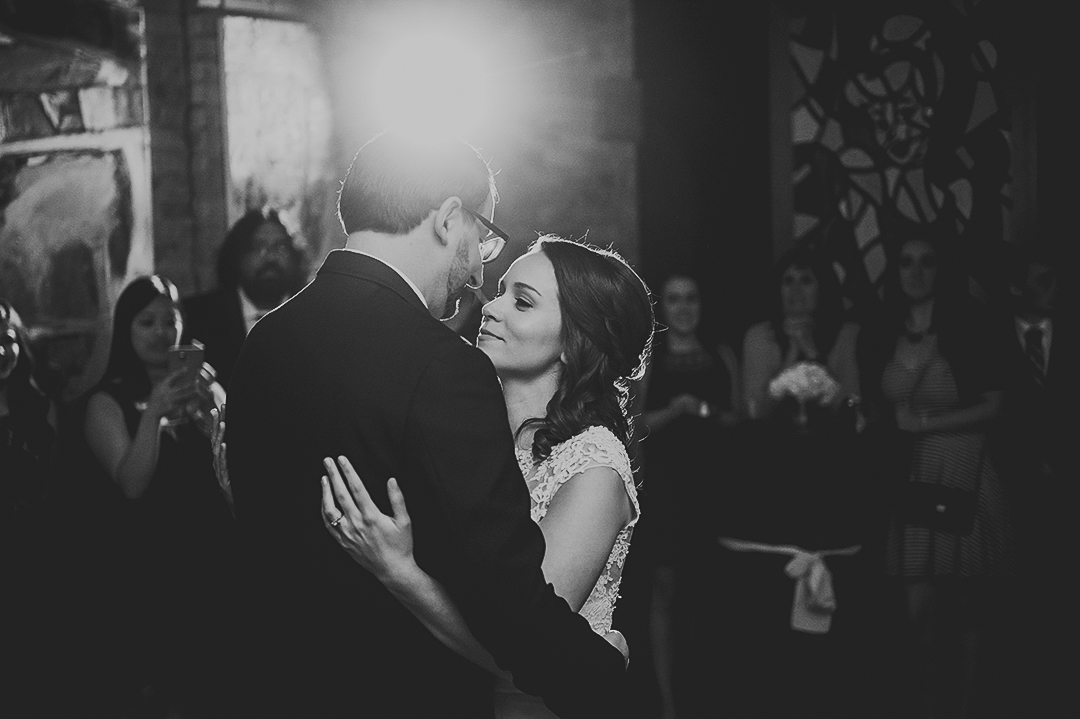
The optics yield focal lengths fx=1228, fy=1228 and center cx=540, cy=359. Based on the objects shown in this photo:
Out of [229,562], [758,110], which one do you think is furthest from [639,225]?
[229,562]

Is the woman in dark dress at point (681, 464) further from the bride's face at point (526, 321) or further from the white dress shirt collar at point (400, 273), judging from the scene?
the white dress shirt collar at point (400, 273)

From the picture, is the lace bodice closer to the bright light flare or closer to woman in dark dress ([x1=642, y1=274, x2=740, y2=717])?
woman in dark dress ([x1=642, y1=274, x2=740, y2=717])

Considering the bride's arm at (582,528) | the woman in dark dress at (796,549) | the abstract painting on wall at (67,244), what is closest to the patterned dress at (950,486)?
the woman in dark dress at (796,549)

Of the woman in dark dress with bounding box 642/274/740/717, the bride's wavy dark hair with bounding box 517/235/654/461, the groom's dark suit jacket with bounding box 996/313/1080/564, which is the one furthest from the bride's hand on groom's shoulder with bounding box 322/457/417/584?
the woman in dark dress with bounding box 642/274/740/717

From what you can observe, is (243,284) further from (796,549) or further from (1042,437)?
(1042,437)

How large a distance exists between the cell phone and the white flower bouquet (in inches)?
76.0

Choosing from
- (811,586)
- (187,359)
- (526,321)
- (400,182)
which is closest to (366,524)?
(400,182)

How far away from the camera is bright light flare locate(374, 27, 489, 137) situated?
5.61 m

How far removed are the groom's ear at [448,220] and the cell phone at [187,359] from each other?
1.89 meters

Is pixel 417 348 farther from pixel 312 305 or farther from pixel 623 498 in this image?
pixel 623 498

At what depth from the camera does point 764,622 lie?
13.2 ft

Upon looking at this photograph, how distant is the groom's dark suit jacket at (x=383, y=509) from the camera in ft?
5.30

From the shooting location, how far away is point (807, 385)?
4195mm

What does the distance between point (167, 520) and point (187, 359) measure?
1.59 ft
